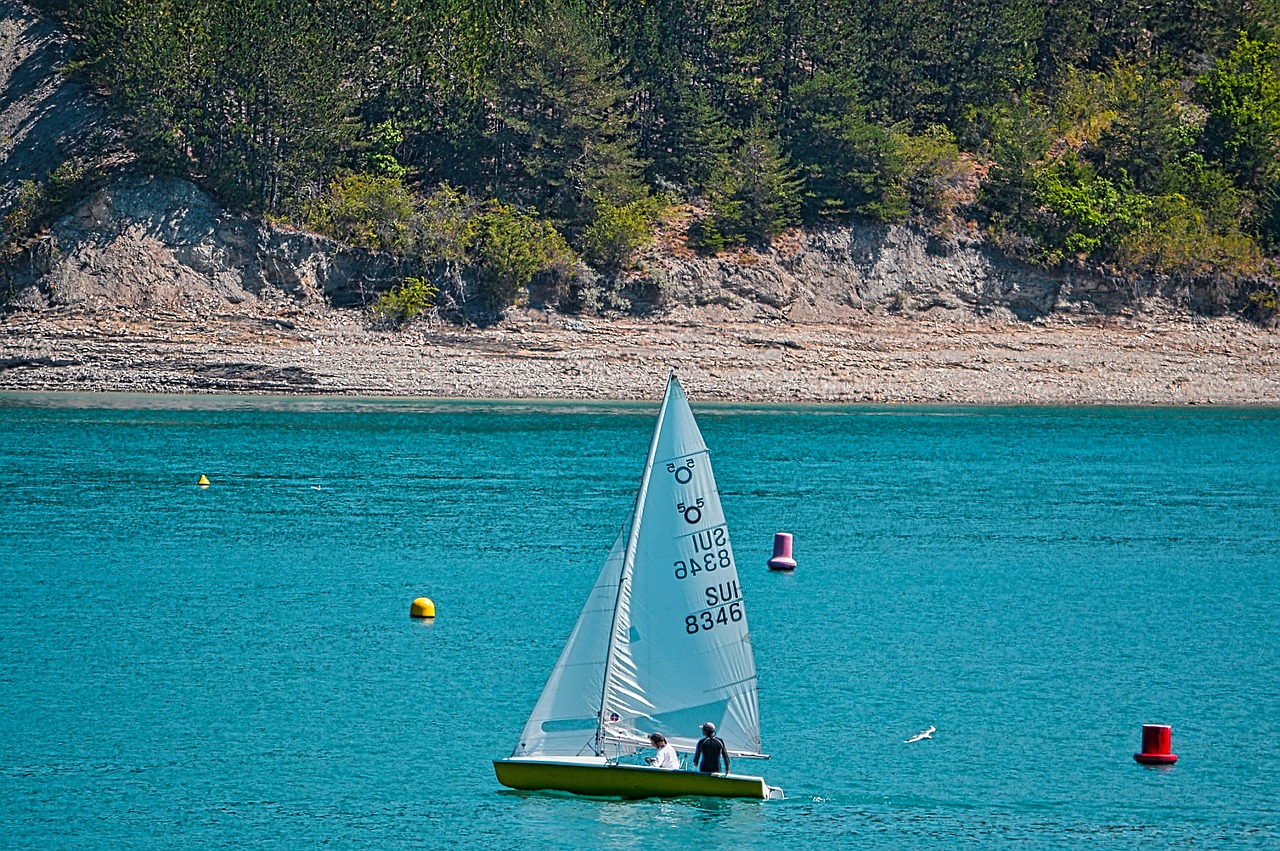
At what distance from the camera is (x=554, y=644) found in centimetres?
4397

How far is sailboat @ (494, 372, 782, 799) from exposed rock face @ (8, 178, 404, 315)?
9145cm

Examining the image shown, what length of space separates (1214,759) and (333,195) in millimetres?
97038

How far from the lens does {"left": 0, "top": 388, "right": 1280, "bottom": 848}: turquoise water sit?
3056cm

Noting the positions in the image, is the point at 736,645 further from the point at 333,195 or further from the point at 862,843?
the point at 333,195

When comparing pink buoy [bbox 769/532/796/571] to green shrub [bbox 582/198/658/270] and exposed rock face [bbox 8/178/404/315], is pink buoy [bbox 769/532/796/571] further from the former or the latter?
green shrub [bbox 582/198/658/270]

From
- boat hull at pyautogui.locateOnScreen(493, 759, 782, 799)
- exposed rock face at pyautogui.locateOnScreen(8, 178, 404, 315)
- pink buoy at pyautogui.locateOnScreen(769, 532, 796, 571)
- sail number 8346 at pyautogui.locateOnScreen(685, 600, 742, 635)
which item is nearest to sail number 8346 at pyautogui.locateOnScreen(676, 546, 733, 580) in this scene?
sail number 8346 at pyautogui.locateOnScreen(685, 600, 742, 635)

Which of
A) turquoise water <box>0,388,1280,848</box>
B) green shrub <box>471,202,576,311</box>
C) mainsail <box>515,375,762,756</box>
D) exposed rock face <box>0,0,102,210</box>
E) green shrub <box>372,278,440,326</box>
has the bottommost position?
turquoise water <box>0,388,1280,848</box>

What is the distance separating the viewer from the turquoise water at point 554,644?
100 feet

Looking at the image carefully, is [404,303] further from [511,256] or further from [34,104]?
[34,104]

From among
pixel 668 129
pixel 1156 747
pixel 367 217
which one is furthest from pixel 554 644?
pixel 668 129

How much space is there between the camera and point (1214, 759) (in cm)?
3462

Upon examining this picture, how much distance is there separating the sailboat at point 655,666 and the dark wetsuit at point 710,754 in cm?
17

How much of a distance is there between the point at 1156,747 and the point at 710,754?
9942mm

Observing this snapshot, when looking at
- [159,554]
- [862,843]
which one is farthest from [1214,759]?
[159,554]
